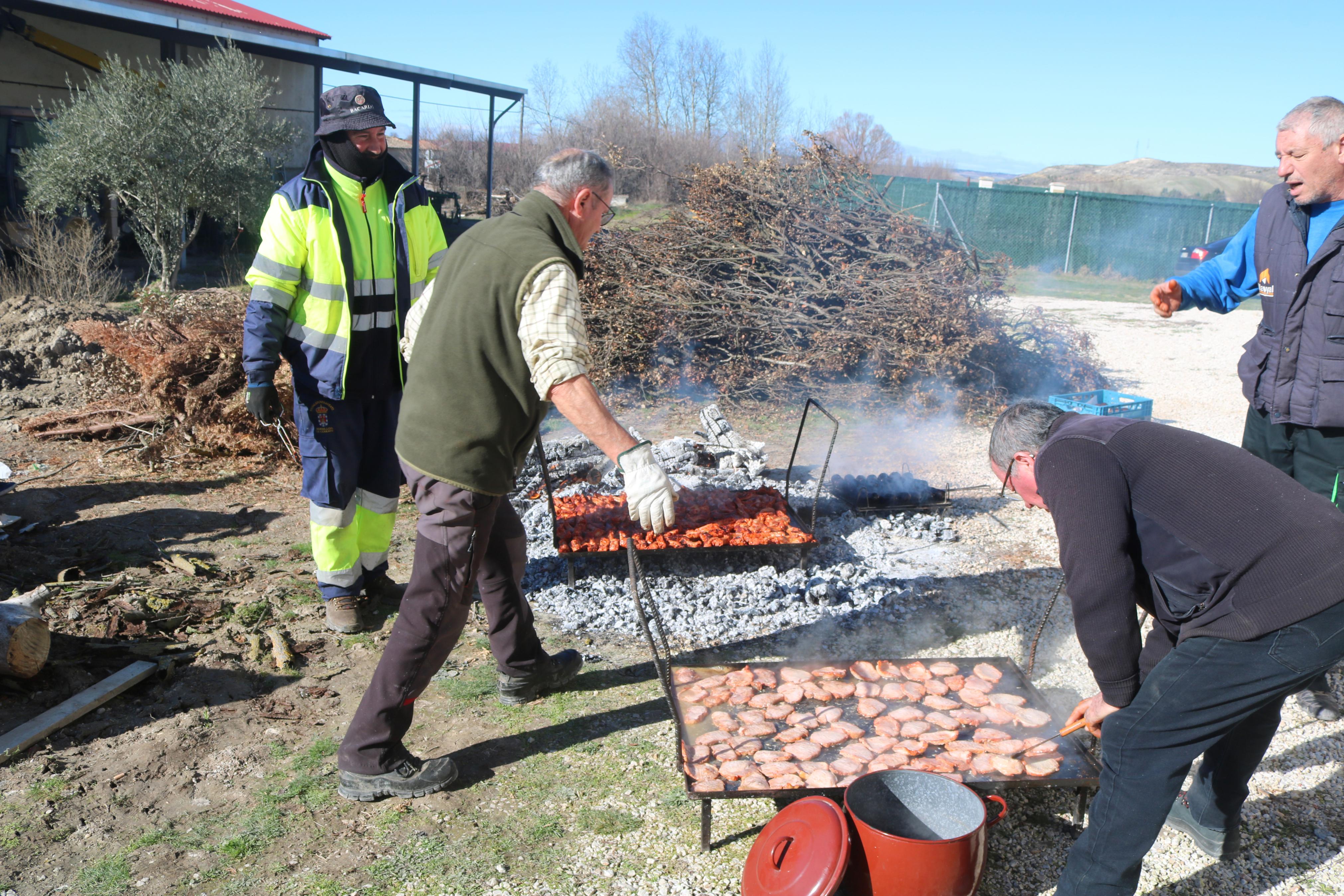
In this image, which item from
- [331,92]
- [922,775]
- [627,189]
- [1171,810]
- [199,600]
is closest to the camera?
[922,775]

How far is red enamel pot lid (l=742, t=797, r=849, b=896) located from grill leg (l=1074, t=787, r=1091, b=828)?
1.02 m

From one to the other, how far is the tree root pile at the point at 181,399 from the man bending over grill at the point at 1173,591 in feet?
19.5

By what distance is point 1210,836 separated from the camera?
112 inches

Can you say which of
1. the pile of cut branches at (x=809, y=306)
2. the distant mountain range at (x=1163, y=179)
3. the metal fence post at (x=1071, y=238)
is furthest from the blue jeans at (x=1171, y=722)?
the distant mountain range at (x=1163, y=179)

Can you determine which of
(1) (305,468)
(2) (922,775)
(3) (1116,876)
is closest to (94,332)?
(1) (305,468)

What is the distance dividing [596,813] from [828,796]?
0.82 meters

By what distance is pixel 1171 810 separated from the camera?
9.97 ft

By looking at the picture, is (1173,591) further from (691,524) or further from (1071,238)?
(1071,238)

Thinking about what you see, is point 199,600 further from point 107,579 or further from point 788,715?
point 788,715

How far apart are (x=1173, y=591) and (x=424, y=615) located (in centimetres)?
224

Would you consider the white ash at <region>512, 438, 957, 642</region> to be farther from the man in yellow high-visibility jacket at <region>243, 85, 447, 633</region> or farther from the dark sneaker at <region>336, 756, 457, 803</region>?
the dark sneaker at <region>336, 756, 457, 803</region>

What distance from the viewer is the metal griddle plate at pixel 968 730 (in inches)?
109

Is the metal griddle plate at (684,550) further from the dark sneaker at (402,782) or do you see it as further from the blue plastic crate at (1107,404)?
the blue plastic crate at (1107,404)

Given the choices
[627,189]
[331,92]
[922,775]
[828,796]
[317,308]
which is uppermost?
[627,189]
